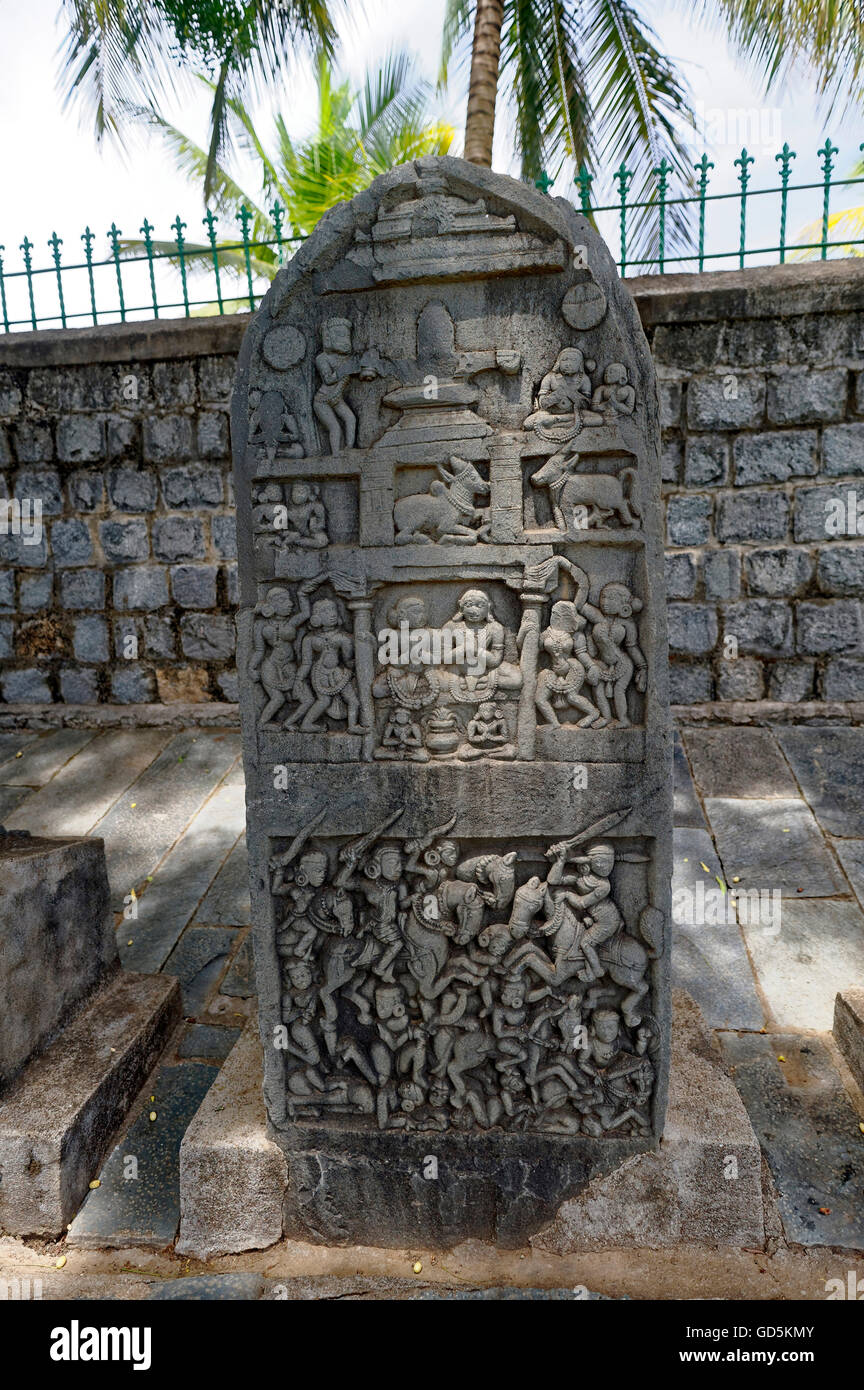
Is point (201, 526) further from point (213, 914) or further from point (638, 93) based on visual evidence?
point (638, 93)

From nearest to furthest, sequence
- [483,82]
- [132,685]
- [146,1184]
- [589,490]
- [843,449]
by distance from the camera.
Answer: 1. [589,490]
2. [146,1184]
3. [843,449]
4. [132,685]
5. [483,82]

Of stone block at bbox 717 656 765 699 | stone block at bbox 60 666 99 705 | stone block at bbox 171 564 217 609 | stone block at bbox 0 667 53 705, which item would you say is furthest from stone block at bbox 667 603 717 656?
stone block at bbox 0 667 53 705

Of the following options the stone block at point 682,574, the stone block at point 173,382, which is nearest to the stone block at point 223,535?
the stone block at point 173,382

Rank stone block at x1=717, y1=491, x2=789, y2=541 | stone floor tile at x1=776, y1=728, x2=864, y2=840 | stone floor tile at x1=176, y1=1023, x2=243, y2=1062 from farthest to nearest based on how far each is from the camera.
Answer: stone block at x1=717, y1=491, x2=789, y2=541 → stone floor tile at x1=776, y1=728, x2=864, y2=840 → stone floor tile at x1=176, y1=1023, x2=243, y2=1062

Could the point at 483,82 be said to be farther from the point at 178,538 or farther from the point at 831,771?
the point at 831,771

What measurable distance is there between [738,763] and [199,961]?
262cm

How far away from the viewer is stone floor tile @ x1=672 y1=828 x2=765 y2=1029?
2803mm

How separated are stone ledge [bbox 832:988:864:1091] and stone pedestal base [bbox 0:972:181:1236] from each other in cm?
210

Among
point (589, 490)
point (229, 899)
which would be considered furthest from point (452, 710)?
point (229, 899)

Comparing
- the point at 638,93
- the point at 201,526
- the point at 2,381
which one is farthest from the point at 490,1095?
the point at 638,93

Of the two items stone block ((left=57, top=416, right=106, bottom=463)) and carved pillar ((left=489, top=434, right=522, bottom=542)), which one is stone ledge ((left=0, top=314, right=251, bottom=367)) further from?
carved pillar ((left=489, top=434, right=522, bottom=542))

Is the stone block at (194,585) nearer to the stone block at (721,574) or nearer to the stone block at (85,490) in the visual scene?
the stone block at (85,490)

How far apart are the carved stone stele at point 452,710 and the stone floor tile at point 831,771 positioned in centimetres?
201

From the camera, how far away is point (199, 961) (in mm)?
3178
